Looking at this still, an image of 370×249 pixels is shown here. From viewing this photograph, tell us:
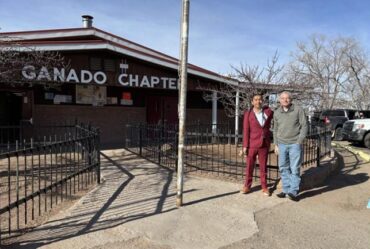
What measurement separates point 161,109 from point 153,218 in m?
12.7

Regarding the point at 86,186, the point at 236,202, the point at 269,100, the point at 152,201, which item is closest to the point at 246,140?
the point at 236,202

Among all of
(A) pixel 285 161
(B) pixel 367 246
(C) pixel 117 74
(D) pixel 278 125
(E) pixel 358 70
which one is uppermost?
(E) pixel 358 70

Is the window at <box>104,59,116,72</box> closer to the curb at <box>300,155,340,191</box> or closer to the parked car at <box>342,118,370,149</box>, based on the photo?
the curb at <box>300,155,340,191</box>

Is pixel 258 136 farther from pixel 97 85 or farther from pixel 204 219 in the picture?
pixel 97 85

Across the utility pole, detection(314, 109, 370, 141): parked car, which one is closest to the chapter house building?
the utility pole

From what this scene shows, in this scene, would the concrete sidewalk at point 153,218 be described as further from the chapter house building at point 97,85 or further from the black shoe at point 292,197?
the chapter house building at point 97,85

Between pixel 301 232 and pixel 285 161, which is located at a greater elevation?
pixel 285 161

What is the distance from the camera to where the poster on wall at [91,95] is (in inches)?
606

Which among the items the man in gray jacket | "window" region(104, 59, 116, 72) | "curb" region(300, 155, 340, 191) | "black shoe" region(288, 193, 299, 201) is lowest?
"black shoe" region(288, 193, 299, 201)

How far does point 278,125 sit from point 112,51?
896 centimetres

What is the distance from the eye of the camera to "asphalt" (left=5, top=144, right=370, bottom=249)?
4.45 metres

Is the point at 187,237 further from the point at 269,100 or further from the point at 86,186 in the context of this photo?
the point at 269,100

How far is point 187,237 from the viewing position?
4.58 meters

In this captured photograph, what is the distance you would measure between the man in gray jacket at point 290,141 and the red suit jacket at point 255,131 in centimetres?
16
